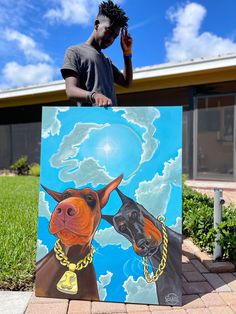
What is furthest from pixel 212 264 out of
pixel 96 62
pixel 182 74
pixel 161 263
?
pixel 182 74

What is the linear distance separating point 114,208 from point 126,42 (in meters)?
1.33

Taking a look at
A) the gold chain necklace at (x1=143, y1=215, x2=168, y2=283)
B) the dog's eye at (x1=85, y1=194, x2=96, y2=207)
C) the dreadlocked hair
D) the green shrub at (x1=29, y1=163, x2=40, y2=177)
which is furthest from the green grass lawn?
the green shrub at (x1=29, y1=163, x2=40, y2=177)

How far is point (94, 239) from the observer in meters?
2.20

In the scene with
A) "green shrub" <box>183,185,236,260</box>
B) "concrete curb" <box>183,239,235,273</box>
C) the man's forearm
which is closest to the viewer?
the man's forearm

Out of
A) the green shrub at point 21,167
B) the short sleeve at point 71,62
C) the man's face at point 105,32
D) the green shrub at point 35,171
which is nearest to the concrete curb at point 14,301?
the short sleeve at point 71,62

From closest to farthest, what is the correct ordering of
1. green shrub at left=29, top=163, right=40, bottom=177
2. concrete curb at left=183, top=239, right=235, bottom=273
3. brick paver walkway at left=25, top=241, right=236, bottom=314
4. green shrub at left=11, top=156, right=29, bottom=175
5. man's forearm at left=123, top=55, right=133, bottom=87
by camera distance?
brick paver walkway at left=25, top=241, right=236, bottom=314 → man's forearm at left=123, top=55, right=133, bottom=87 → concrete curb at left=183, top=239, right=235, bottom=273 → green shrub at left=29, top=163, right=40, bottom=177 → green shrub at left=11, top=156, right=29, bottom=175

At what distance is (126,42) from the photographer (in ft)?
8.00

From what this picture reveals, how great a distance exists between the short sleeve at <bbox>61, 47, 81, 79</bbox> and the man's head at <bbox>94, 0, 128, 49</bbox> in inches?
8.8

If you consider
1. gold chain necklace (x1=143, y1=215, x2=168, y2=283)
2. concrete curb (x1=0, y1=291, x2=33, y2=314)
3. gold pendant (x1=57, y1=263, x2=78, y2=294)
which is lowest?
concrete curb (x1=0, y1=291, x2=33, y2=314)

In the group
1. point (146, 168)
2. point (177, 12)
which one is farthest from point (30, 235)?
point (177, 12)

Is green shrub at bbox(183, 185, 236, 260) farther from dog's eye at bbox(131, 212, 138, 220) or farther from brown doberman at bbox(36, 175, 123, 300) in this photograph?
brown doberman at bbox(36, 175, 123, 300)

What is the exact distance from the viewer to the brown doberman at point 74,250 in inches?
86.0

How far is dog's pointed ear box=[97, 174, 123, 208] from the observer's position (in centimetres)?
220

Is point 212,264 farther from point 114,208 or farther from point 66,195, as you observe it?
point 66,195
